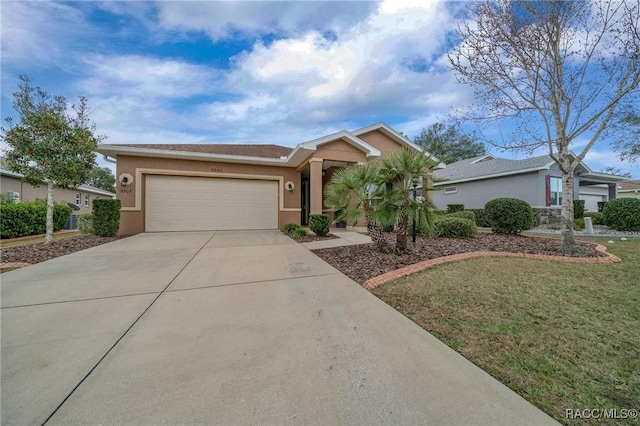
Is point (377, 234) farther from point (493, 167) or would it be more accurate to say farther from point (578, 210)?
point (578, 210)

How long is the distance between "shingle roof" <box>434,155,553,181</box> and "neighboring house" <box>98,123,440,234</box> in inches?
255

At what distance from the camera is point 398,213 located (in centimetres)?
555

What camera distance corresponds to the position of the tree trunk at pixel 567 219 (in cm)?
588

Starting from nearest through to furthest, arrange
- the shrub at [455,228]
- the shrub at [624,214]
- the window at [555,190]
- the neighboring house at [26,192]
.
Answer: the shrub at [455,228] → the shrub at [624,214] → the neighboring house at [26,192] → the window at [555,190]

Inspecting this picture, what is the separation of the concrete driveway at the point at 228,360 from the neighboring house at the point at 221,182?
661 cm

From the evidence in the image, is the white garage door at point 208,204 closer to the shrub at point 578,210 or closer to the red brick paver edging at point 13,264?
the red brick paver edging at point 13,264

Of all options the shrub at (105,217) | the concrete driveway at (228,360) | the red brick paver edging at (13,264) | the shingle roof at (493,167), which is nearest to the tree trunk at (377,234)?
the concrete driveway at (228,360)

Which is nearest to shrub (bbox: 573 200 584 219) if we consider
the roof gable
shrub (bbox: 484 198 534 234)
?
the roof gable

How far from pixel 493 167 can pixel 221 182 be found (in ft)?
56.8

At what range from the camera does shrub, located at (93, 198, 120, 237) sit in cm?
870

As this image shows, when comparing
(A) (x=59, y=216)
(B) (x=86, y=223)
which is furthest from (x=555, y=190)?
(A) (x=59, y=216)

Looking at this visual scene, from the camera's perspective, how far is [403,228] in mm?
5578

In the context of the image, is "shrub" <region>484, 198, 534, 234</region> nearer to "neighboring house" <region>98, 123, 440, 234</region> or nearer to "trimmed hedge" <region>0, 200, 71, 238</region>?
"neighboring house" <region>98, 123, 440, 234</region>

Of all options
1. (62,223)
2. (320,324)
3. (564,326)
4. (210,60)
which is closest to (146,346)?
(320,324)
